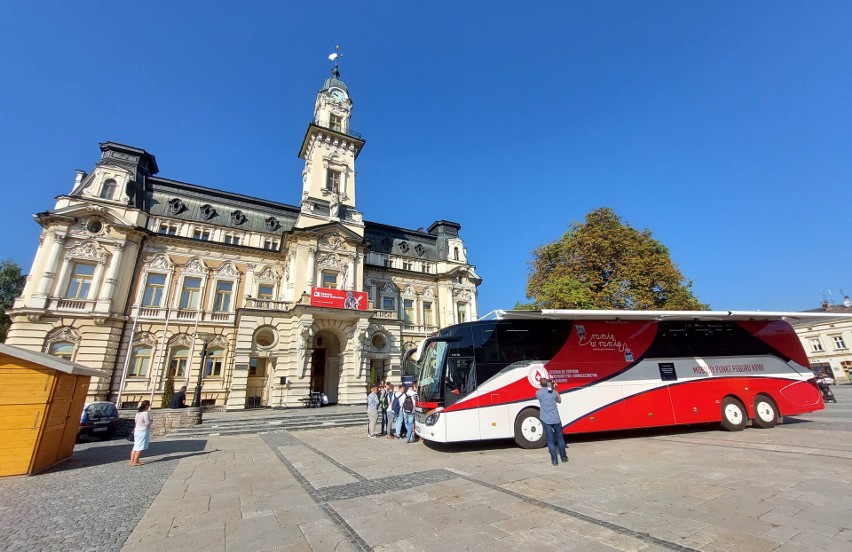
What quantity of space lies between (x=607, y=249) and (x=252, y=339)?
80.1 feet

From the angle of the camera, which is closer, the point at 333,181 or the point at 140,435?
the point at 140,435

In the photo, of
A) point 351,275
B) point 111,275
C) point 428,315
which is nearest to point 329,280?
point 351,275

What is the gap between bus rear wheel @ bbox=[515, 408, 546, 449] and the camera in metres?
9.30

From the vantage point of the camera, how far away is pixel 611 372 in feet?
33.8

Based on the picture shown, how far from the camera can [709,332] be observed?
1115 centimetres

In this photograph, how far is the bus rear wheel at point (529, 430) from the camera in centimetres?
930

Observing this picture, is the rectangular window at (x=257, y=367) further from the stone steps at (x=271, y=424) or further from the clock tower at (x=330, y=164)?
the clock tower at (x=330, y=164)

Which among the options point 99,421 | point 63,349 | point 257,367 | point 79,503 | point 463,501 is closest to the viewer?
point 463,501

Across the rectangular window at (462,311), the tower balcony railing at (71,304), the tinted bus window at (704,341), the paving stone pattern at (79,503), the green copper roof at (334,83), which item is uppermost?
the green copper roof at (334,83)

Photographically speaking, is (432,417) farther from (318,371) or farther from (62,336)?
(62,336)

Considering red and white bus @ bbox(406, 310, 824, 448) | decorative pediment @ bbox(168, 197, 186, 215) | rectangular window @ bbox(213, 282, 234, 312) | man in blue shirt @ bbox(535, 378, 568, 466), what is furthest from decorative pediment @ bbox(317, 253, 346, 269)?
man in blue shirt @ bbox(535, 378, 568, 466)

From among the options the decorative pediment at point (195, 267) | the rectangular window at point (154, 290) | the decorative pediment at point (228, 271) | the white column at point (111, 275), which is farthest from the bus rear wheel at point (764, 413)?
the white column at point (111, 275)

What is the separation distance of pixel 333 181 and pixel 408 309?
1407 centimetres

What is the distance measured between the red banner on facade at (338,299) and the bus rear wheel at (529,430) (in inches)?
651
